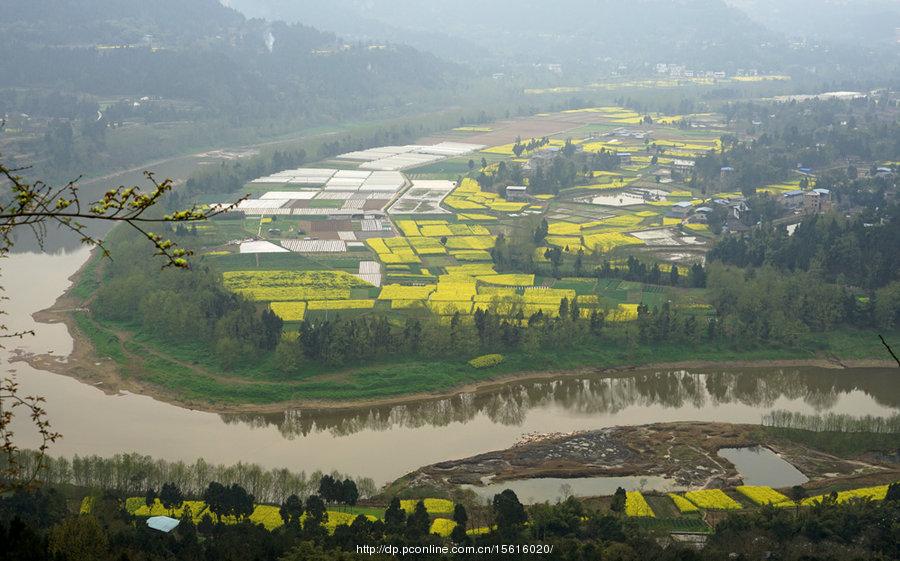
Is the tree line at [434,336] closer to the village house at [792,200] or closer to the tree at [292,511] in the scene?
the tree at [292,511]

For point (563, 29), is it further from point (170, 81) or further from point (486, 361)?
point (486, 361)

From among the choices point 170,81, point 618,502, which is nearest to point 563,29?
point 170,81

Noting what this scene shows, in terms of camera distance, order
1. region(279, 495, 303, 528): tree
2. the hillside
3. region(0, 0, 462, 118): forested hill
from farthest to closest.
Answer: region(0, 0, 462, 118): forested hill, the hillside, region(279, 495, 303, 528): tree

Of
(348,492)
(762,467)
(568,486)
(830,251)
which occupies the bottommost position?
(762,467)

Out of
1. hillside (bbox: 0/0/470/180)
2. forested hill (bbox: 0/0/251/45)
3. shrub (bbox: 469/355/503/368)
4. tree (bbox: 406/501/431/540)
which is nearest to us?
tree (bbox: 406/501/431/540)

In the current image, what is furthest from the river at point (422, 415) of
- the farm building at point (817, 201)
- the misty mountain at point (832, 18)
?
the misty mountain at point (832, 18)

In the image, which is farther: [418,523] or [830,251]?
[830,251]

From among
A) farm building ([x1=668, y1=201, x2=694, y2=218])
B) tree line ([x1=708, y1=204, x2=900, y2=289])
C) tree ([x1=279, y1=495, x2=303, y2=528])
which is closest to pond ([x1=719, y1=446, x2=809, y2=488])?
tree ([x1=279, y1=495, x2=303, y2=528])

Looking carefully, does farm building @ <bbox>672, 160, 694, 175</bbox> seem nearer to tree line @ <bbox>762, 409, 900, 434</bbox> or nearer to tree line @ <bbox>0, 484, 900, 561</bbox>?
tree line @ <bbox>762, 409, 900, 434</bbox>
